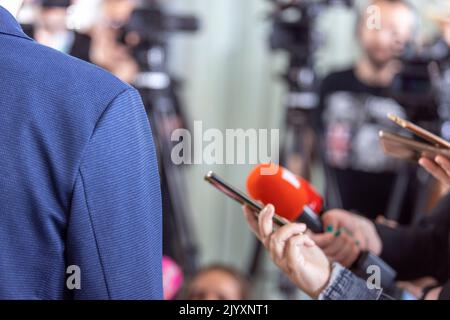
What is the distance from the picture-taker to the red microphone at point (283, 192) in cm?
121

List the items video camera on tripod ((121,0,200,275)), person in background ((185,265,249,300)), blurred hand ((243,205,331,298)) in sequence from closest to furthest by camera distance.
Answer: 1. blurred hand ((243,205,331,298))
2. person in background ((185,265,249,300))
3. video camera on tripod ((121,0,200,275))

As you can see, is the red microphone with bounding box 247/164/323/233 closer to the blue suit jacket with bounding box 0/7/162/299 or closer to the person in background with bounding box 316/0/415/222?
the blue suit jacket with bounding box 0/7/162/299

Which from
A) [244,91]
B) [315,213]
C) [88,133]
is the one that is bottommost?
[244,91]

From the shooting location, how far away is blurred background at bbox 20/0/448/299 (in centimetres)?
264

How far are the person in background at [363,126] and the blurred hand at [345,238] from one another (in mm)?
1450

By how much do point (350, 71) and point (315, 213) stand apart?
5.79ft

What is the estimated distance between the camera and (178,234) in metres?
2.77

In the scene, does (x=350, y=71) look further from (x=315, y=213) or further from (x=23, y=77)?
(x=23, y=77)

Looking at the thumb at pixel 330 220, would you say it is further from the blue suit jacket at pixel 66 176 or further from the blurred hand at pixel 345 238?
the blue suit jacket at pixel 66 176

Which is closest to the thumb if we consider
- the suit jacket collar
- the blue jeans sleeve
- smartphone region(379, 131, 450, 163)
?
smartphone region(379, 131, 450, 163)

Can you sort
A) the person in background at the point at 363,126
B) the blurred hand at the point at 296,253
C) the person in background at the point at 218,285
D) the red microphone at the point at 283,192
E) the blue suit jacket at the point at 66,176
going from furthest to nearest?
the person in background at the point at 363,126
the person in background at the point at 218,285
the red microphone at the point at 283,192
the blurred hand at the point at 296,253
the blue suit jacket at the point at 66,176

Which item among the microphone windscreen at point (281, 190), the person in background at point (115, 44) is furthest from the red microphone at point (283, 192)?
the person in background at point (115, 44)

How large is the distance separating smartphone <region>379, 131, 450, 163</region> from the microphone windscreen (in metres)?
0.14
